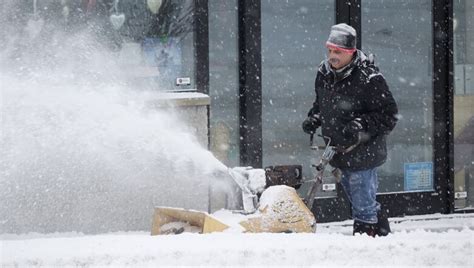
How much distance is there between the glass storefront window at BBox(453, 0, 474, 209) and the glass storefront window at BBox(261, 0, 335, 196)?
1.40 m

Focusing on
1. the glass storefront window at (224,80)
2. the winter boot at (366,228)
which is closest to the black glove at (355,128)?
the winter boot at (366,228)

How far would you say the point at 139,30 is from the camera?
8.26 metres

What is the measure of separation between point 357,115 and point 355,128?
224 mm

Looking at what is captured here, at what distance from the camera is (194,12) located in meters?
8.42

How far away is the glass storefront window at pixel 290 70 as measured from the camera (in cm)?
883

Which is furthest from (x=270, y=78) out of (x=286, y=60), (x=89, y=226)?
(x=89, y=226)

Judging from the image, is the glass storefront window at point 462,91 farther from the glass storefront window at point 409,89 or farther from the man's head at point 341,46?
the man's head at point 341,46

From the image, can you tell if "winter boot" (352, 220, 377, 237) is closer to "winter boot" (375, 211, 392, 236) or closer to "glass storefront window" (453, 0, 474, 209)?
"winter boot" (375, 211, 392, 236)

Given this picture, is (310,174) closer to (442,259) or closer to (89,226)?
(89,226)

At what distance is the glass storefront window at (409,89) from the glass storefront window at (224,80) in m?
1.58

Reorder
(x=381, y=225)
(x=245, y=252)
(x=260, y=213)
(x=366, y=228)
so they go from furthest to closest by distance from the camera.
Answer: (x=381, y=225)
(x=366, y=228)
(x=260, y=213)
(x=245, y=252)

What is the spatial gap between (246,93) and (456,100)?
7.55ft

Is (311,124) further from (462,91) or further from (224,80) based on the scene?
(462,91)

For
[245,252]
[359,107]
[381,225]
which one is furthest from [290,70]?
[245,252]
